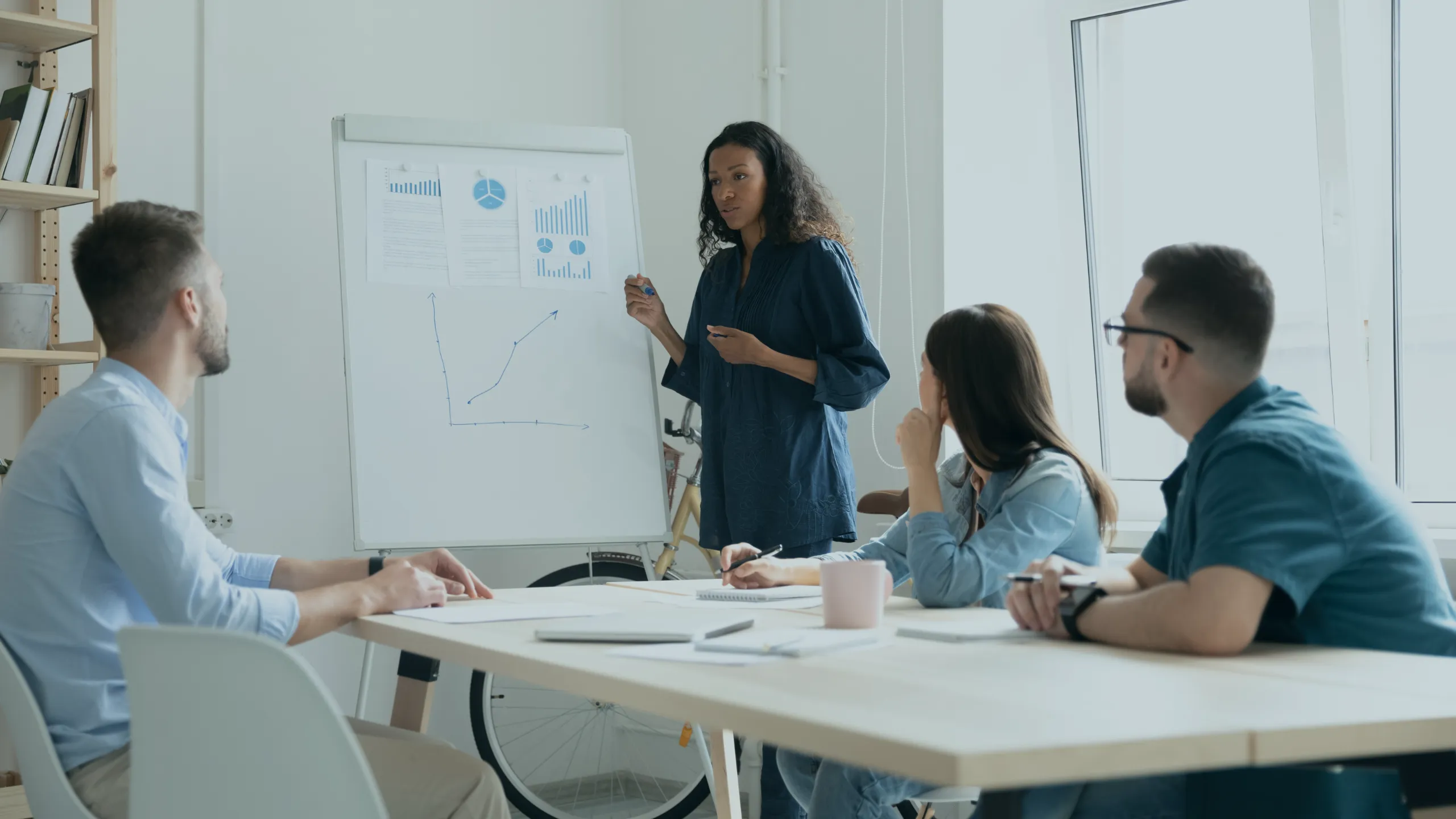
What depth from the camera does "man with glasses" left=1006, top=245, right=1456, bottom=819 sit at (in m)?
1.20

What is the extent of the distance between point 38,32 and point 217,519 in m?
1.14

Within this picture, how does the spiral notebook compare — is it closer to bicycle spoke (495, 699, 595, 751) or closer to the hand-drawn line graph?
the hand-drawn line graph

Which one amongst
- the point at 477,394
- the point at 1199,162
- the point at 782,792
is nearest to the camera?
the point at 782,792

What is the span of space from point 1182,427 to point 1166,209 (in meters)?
1.95

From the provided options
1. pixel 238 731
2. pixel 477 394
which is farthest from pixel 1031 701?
pixel 477 394

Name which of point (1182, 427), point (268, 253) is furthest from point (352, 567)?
point (268, 253)

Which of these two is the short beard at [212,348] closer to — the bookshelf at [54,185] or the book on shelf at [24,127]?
the bookshelf at [54,185]

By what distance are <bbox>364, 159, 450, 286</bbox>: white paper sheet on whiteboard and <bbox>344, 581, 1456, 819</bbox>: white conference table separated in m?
1.60

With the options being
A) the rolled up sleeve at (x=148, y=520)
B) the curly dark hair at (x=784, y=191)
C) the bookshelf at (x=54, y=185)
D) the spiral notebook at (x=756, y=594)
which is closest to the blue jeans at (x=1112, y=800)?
the spiral notebook at (x=756, y=594)

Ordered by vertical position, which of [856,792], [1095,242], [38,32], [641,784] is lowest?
[641,784]

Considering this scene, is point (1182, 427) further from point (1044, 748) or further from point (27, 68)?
point (27, 68)

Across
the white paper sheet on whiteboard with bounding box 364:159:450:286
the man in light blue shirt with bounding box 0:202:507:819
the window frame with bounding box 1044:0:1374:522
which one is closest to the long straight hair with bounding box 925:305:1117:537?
the man in light blue shirt with bounding box 0:202:507:819

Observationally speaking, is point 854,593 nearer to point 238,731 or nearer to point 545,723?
point 238,731

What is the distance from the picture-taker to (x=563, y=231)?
3061 millimetres
